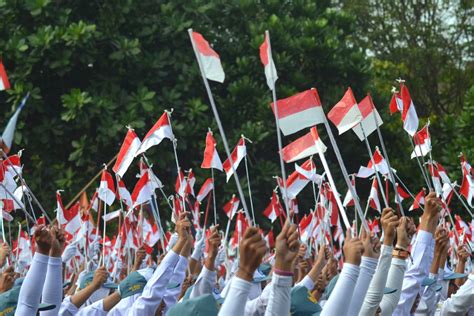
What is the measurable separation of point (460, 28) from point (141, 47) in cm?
1233

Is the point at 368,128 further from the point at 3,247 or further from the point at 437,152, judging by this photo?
the point at 437,152

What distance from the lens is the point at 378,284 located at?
20.1 feet

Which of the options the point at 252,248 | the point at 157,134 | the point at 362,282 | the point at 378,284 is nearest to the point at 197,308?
the point at 252,248

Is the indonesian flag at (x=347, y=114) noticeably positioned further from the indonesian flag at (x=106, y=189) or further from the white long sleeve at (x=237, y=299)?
the indonesian flag at (x=106, y=189)

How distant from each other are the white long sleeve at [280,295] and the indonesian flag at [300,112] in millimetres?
2776

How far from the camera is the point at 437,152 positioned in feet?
80.4

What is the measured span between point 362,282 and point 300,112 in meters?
2.14

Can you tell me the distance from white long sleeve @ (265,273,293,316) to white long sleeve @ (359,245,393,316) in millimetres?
1230

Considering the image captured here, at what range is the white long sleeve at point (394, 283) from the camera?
652 cm

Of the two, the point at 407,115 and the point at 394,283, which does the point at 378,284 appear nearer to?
the point at 394,283

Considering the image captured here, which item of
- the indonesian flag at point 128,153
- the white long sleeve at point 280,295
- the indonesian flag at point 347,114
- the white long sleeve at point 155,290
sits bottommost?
the indonesian flag at point 128,153

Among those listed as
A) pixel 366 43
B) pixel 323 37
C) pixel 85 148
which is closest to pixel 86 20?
pixel 85 148

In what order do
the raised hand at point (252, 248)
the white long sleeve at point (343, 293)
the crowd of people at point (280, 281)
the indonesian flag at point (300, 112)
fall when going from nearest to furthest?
the raised hand at point (252, 248) < the crowd of people at point (280, 281) < the white long sleeve at point (343, 293) < the indonesian flag at point (300, 112)

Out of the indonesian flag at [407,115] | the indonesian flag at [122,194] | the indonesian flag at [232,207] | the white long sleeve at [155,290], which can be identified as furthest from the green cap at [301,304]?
the indonesian flag at [232,207]
